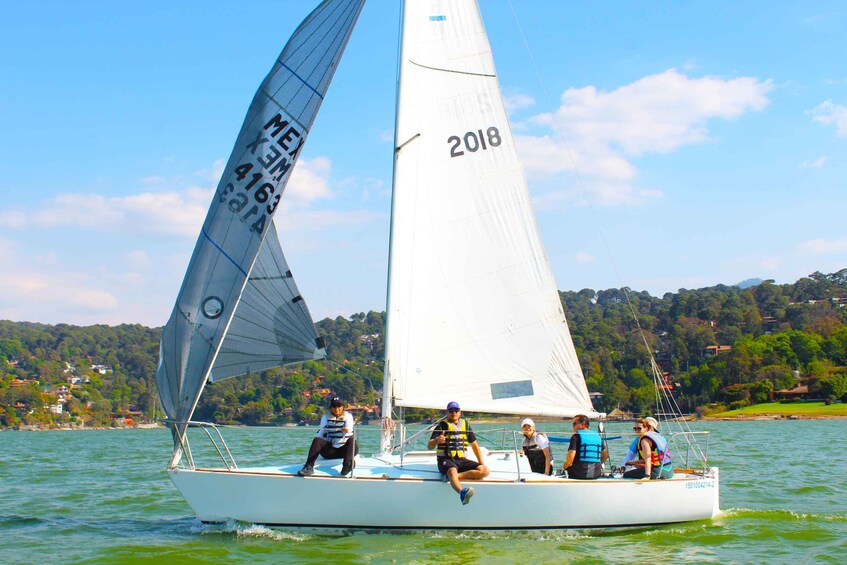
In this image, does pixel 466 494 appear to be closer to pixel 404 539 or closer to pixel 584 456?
pixel 404 539

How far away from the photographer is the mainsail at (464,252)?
467 inches

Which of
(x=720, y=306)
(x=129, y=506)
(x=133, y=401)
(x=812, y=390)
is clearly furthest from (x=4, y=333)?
(x=129, y=506)

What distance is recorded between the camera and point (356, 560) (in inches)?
376

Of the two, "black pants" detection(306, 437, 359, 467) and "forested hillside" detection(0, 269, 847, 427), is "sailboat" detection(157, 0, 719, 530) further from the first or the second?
"forested hillside" detection(0, 269, 847, 427)

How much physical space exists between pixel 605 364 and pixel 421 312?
63.1m

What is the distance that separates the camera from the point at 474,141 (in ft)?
40.8

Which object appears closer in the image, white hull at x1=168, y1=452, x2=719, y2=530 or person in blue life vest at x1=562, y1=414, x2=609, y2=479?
white hull at x1=168, y1=452, x2=719, y2=530

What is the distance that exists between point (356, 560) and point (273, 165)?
5.24 meters

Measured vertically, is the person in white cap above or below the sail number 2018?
below

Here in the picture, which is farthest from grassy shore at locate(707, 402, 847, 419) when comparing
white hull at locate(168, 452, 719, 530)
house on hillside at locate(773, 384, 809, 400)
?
white hull at locate(168, 452, 719, 530)

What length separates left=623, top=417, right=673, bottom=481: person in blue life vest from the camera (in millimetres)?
10984

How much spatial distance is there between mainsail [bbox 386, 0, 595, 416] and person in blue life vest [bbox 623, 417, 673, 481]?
3.65 feet

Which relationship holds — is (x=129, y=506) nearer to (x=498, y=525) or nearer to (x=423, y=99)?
(x=498, y=525)

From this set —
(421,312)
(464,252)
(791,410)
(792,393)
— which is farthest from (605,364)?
(421,312)
